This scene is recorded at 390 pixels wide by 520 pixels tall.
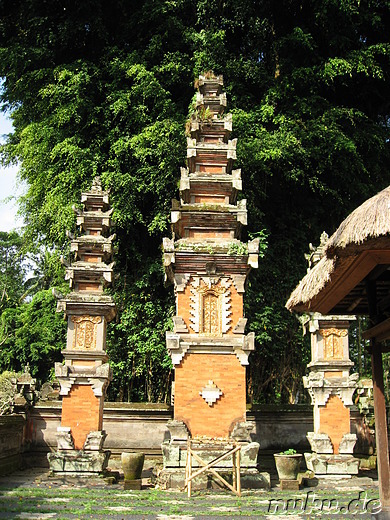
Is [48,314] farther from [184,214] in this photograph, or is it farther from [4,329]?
[184,214]

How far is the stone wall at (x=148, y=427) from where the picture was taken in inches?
509

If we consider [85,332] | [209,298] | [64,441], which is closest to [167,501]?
[64,441]

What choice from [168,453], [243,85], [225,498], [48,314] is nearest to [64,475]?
[168,453]

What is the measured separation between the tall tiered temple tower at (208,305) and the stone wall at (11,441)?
388 centimetres

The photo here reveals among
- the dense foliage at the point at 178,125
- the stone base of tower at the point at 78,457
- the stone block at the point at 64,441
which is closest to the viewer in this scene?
the stone base of tower at the point at 78,457

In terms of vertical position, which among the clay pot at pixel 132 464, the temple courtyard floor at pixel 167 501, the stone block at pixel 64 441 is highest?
the stone block at pixel 64 441

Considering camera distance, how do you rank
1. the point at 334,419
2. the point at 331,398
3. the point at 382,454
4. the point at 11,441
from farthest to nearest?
the point at 11,441, the point at 331,398, the point at 334,419, the point at 382,454

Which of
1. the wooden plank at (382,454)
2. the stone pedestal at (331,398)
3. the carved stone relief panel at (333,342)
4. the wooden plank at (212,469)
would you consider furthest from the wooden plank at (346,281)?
the carved stone relief panel at (333,342)

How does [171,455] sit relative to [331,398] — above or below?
below

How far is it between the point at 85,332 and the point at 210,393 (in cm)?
324

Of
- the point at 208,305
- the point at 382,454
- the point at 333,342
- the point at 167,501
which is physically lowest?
the point at 167,501

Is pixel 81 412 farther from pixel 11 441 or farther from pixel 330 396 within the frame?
pixel 330 396

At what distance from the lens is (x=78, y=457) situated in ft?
35.3

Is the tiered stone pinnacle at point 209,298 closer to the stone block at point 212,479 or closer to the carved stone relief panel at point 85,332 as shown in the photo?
the stone block at point 212,479
